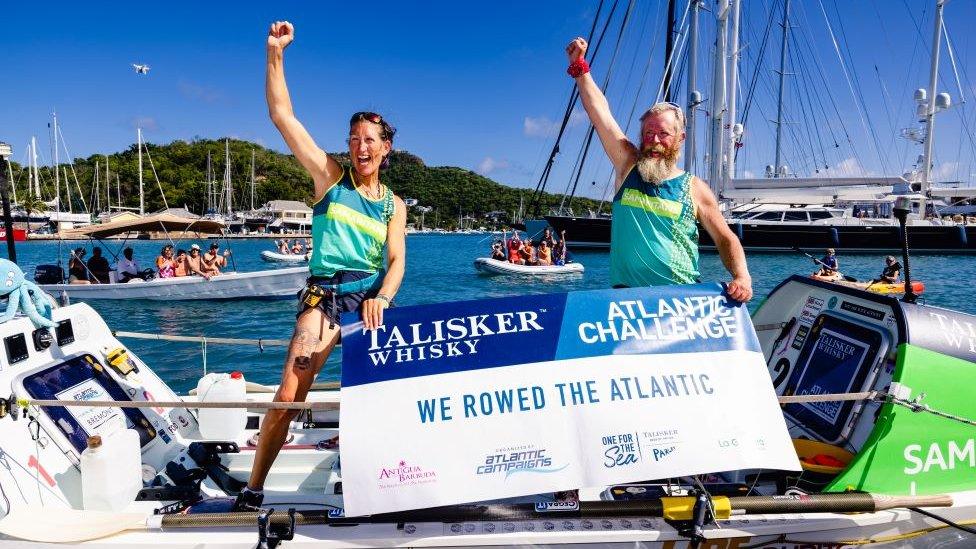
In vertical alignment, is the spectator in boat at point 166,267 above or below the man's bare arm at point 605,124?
below

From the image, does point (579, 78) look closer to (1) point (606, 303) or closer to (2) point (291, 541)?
(1) point (606, 303)

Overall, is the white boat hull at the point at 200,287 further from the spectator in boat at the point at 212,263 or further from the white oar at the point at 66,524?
the white oar at the point at 66,524

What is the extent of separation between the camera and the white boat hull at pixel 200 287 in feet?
62.6

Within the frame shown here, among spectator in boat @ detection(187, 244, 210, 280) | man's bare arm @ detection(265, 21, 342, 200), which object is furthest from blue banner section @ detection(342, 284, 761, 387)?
spectator in boat @ detection(187, 244, 210, 280)

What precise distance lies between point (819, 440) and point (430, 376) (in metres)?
2.82

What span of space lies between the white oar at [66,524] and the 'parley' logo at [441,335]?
51.5 inches

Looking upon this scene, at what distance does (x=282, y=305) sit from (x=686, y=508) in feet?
62.6

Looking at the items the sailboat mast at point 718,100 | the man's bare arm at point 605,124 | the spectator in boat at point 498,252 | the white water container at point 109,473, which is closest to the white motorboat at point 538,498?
the white water container at point 109,473

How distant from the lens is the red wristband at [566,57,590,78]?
361 cm

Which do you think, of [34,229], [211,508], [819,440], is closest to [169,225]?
[211,508]

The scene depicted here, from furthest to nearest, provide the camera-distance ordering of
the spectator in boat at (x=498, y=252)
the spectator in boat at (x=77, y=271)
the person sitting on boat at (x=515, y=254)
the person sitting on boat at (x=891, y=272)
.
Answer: the spectator in boat at (x=498, y=252) → the person sitting on boat at (x=515, y=254) → the spectator in boat at (x=77, y=271) → the person sitting on boat at (x=891, y=272)

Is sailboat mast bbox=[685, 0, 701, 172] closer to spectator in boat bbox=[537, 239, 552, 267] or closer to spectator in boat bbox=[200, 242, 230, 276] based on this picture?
spectator in boat bbox=[537, 239, 552, 267]

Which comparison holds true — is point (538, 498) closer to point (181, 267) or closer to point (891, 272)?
point (891, 272)

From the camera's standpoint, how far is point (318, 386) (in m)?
5.59
